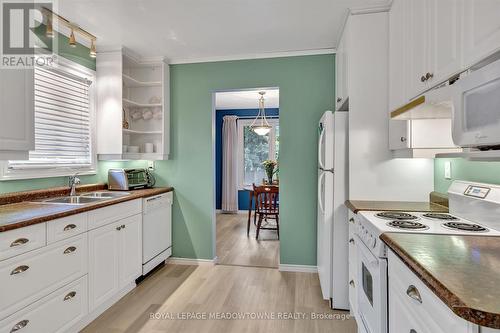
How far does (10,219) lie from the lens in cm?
165

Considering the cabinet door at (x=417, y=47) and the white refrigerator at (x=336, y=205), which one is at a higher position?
the cabinet door at (x=417, y=47)

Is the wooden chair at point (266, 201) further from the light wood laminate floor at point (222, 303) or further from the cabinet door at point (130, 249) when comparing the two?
the cabinet door at point (130, 249)

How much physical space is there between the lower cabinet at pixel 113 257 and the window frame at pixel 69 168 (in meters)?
0.74

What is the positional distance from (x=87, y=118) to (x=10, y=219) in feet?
5.36

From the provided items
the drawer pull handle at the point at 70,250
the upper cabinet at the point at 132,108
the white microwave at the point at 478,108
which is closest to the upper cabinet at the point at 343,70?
the white microwave at the point at 478,108

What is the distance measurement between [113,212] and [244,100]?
3.96 meters

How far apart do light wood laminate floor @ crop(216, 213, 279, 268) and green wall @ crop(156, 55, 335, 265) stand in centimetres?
33

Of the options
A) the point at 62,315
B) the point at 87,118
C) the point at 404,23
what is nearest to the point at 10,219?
the point at 62,315

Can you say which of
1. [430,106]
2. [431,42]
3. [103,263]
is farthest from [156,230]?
[431,42]

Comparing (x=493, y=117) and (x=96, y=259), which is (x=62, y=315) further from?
(x=493, y=117)

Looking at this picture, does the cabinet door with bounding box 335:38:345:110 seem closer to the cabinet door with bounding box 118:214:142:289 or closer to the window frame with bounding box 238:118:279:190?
the cabinet door with bounding box 118:214:142:289

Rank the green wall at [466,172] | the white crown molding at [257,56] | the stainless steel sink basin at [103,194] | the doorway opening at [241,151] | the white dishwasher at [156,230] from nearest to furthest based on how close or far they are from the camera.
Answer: the green wall at [466,172] < the stainless steel sink basin at [103,194] < the white dishwasher at [156,230] < the white crown molding at [257,56] < the doorway opening at [241,151]

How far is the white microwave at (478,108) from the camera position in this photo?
98 cm

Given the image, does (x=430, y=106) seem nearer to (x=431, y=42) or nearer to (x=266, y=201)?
(x=431, y=42)
